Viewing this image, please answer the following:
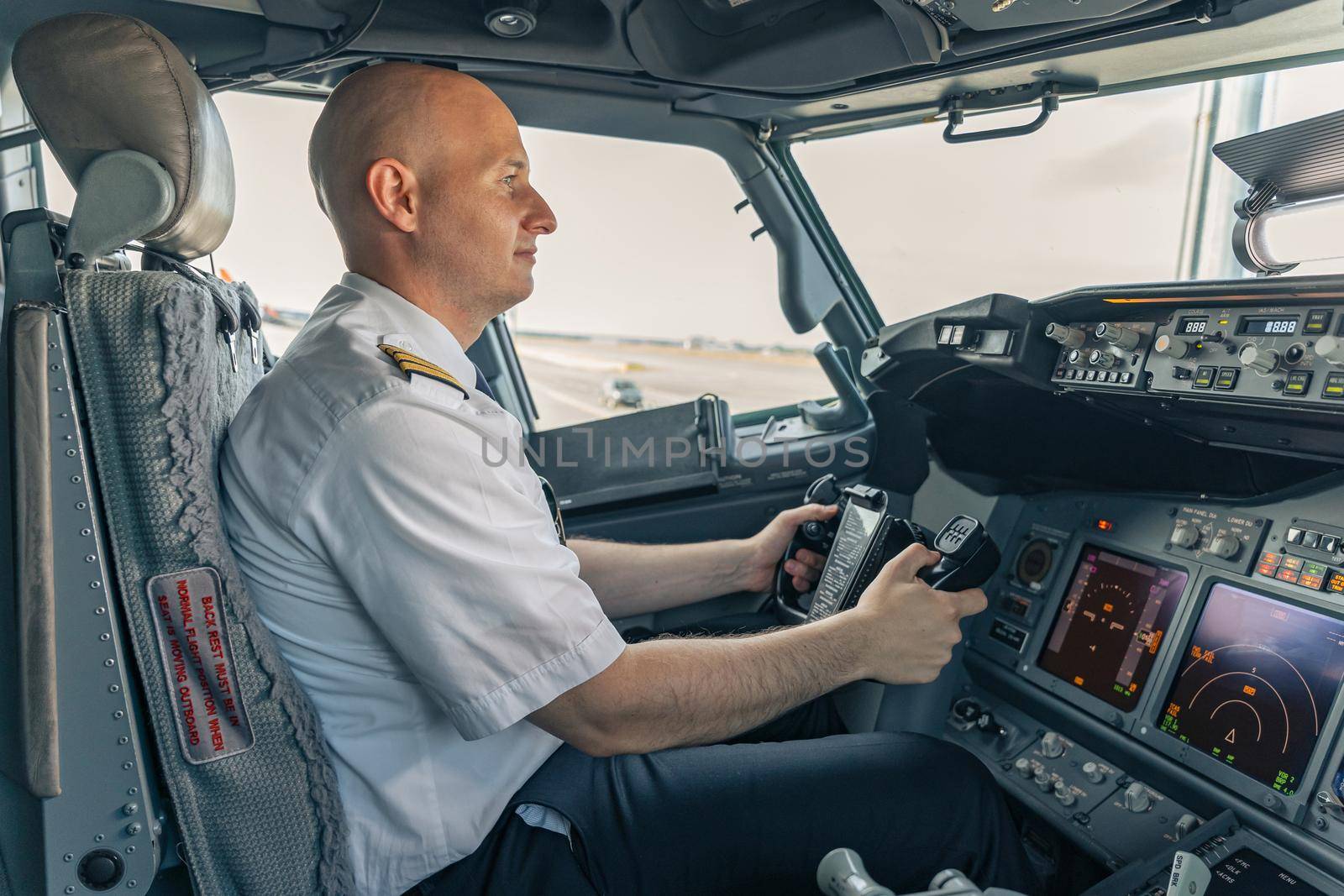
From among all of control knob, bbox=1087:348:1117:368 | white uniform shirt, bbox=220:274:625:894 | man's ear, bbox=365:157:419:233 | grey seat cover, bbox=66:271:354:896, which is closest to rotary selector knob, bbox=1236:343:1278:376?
control knob, bbox=1087:348:1117:368

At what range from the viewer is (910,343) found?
187 cm

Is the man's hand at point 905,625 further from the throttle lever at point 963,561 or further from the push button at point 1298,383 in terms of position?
the push button at point 1298,383

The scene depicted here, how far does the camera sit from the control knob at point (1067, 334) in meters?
1.60

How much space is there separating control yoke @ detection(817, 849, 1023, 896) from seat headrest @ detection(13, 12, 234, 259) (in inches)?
44.8

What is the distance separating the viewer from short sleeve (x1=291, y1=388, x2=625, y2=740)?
3.37 feet

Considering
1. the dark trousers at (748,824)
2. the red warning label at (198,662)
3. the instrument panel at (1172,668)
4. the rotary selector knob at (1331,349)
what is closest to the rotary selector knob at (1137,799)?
the instrument panel at (1172,668)

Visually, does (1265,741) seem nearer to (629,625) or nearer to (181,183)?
(629,625)

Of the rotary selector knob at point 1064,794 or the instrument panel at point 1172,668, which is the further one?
the rotary selector knob at point 1064,794

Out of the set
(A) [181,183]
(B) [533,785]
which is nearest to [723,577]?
(B) [533,785]

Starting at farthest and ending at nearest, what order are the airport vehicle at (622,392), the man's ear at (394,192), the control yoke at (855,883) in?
the airport vehicle at (622,392)
the man's ear at (394,192)
the control yoke at (855,883)

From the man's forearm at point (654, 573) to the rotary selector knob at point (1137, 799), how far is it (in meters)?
0.84

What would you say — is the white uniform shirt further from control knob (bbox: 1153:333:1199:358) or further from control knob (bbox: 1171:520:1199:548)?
control knob (bbox: 1171:520:1199:548)

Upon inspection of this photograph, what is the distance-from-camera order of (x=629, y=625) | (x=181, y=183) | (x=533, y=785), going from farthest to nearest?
(x=629, y=625) < (x=533, y=785) < (x=181, y=183)

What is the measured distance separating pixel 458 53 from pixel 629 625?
1.44 m
